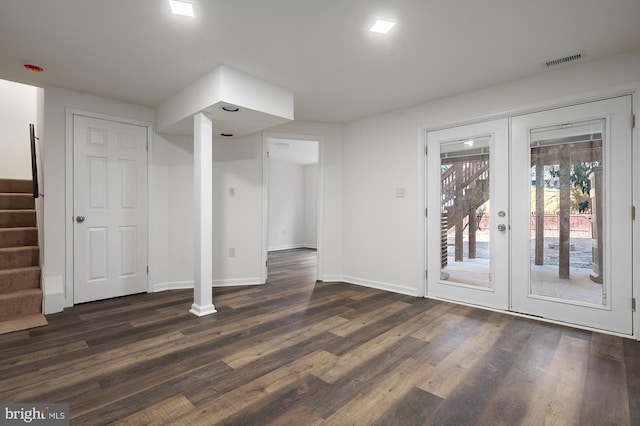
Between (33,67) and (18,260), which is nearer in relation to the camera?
(33,67)

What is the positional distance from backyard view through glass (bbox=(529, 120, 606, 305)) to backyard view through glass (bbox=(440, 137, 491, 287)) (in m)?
0.46

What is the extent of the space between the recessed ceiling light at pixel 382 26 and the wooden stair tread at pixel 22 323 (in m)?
3.89

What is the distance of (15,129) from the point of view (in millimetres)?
4766

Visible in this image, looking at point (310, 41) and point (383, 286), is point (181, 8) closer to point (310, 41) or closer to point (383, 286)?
point (310, 41)

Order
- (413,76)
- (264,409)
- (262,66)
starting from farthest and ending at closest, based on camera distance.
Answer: (413,76), (262,66), (264,409)

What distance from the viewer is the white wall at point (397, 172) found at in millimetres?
3195

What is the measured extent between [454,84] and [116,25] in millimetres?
3114

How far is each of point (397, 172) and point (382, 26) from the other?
2161mm

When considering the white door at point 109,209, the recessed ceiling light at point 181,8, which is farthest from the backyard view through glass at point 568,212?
the white door at point 109,209

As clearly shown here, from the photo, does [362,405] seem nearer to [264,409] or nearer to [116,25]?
[264,409]

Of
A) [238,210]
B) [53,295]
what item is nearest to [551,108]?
[238,210]

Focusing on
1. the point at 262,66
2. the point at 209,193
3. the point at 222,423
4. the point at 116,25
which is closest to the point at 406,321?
the point at 222,423

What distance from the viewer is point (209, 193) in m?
3.35

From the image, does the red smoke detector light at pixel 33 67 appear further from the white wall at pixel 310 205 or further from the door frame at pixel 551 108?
the white wall at pixel 310 205
